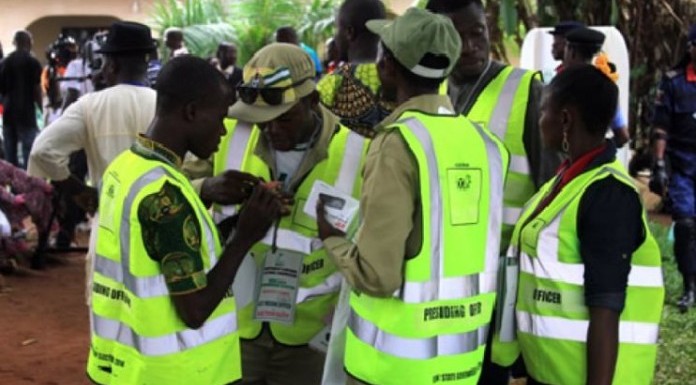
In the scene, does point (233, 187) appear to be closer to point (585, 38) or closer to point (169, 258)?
point (169, 258)

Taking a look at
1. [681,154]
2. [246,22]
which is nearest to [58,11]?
[246,22]

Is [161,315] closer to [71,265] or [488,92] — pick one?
[488,92]

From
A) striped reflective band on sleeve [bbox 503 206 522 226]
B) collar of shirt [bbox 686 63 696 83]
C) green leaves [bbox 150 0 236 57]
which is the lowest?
green leaves [bbox 150 0 236 57]

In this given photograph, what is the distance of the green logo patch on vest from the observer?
275 centimetres

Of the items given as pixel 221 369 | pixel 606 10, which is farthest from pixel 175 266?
pixel 606 10

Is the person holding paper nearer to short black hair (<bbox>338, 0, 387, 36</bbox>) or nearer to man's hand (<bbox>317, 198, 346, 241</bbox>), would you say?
man's hand (<bbox>317, 198, 346, 241</bbox>)

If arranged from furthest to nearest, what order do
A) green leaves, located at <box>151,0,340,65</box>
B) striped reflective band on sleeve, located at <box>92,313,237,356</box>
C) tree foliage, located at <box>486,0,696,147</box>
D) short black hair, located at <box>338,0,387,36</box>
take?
1. green leaves, located at <box>151,0,340,65</box>
2. tree foliage, located at <box>486,0,696,147</box>
3. short black hair, located at <box>338,0,387,36</box>
4. striped reflective band on sleeve, located at <box>92,313,237,356</box>

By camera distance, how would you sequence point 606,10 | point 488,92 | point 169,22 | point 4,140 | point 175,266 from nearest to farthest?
point 175,266 < point 488,92 < point 606,10 < point 4,140 < point 169,22

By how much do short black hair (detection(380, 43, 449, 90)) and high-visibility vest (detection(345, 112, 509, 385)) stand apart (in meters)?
0.13

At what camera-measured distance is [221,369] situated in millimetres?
2885

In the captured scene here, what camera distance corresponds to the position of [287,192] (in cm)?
333

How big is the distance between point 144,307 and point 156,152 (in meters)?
0.45

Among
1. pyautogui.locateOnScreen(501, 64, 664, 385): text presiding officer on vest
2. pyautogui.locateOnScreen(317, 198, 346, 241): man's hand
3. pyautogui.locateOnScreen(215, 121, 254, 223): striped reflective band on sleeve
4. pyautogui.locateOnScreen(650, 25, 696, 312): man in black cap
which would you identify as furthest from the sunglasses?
pyautogui.locateOnScreen(650, 25, 696, 312): man in black cap

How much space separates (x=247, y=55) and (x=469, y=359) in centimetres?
1599
